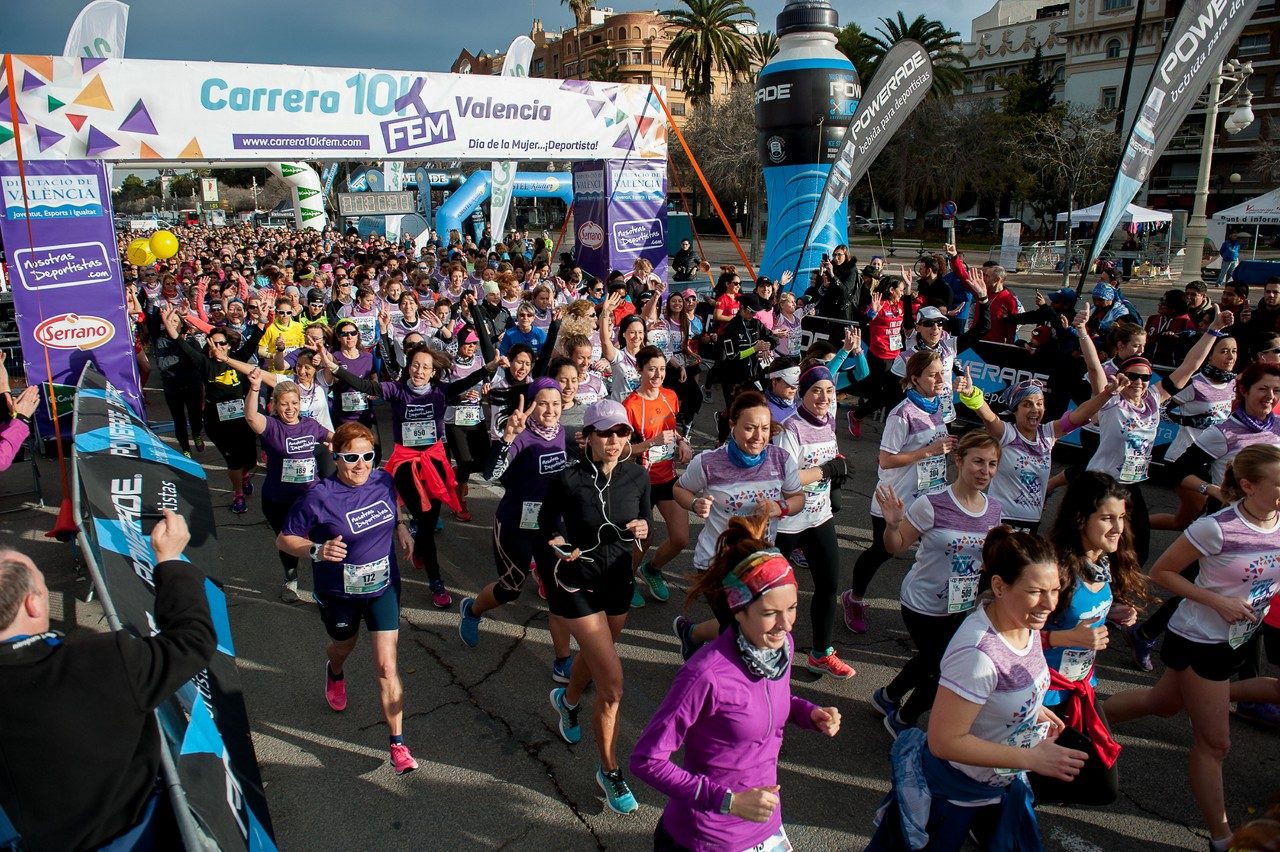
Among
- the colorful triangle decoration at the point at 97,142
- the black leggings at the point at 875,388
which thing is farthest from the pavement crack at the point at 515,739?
the colorful triangle decoration at the point at 97,142

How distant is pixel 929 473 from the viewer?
507 centimetres

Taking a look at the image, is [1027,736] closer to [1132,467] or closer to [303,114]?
[1132,467]

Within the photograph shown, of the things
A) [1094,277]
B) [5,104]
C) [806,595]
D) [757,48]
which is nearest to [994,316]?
[806,595]

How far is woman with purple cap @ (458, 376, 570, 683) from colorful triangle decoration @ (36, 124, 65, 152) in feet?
23.8

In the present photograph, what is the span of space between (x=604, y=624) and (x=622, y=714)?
3.48 ft

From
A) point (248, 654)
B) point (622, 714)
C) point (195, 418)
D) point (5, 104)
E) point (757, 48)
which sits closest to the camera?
point (622, 714)

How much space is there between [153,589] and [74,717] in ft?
7.46

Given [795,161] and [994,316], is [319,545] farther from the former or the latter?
[795,161]

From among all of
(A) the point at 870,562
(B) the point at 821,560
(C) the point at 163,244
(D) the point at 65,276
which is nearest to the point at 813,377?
(B) the point at 821,560

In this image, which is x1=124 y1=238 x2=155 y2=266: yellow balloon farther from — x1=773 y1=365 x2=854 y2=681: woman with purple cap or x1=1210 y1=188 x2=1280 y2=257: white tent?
x1=1210 y1=188 x2=1280 y2=257: white tent

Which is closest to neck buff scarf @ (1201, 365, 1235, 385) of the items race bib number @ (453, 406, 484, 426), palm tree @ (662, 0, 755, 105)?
race bib number @ (453, 406, 484, 426)

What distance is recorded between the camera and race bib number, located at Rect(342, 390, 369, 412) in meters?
6.99

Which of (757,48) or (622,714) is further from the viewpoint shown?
(757,48)

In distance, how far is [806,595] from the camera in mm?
5863
